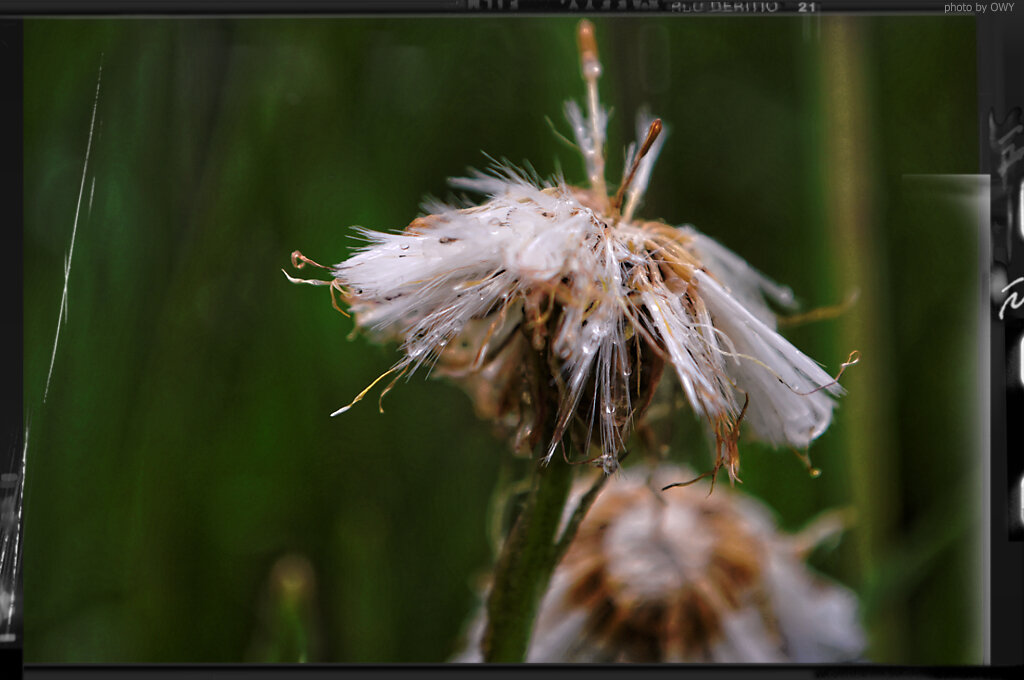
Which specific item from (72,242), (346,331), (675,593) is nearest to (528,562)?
(675,593)

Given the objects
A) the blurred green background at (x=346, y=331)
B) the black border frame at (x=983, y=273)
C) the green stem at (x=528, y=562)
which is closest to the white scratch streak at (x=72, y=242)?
the blurred green background at (x=346, y=331)

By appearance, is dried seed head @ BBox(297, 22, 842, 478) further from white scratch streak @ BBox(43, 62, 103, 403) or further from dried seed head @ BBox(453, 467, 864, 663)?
white scratch streak @ BBox(43, 62, 103, 403)

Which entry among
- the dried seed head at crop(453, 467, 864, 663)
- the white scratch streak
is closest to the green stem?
the dried seed head at crop(453, 467, 864, 663)

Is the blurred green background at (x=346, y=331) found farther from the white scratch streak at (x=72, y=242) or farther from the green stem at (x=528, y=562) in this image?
the green stem at (x=528, y=562)

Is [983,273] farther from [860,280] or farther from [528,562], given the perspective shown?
[528,562]

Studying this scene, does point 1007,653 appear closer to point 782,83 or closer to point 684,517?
point 684,517

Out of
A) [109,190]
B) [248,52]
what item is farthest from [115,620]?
[248,52]
